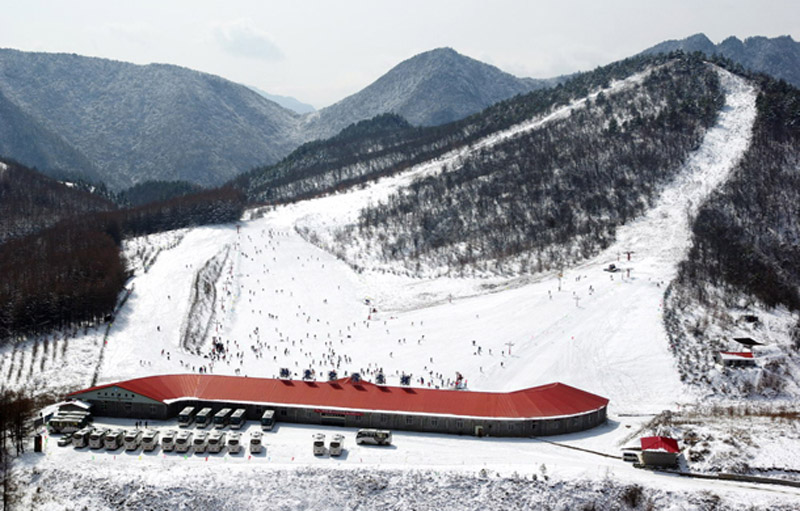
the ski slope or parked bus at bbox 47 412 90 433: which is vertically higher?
the ski slope

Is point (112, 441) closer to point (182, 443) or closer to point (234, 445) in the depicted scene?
point (182, 443)

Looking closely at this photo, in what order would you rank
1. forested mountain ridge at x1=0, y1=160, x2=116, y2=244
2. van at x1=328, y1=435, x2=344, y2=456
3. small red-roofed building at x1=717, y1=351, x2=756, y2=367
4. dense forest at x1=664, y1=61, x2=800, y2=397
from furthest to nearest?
forested mountain ridge at x1=0, y1=160, x2=116, y2=244, dense forest at x1=664, y1=61, x2=800, y2=397, small red-roofed building at x1=717, y1=351, x2=756, y2=367, van at x1=328, y1=435, x2=344, y2=456

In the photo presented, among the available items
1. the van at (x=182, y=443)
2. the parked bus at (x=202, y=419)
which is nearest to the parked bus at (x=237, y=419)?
the parked bus at (x=202, y=419)

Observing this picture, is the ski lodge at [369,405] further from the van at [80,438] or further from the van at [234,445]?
the van at [234,445]

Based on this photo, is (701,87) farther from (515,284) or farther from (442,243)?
(515,284)

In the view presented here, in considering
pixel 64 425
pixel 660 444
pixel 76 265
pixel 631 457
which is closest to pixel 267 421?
pixel 64 425

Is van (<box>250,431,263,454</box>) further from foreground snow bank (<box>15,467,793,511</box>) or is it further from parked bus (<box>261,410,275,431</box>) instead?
parked bus (<box>261,410,275,431</box>)

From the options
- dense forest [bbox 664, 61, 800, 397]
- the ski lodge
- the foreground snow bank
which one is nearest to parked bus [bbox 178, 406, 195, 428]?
the ski lodge
